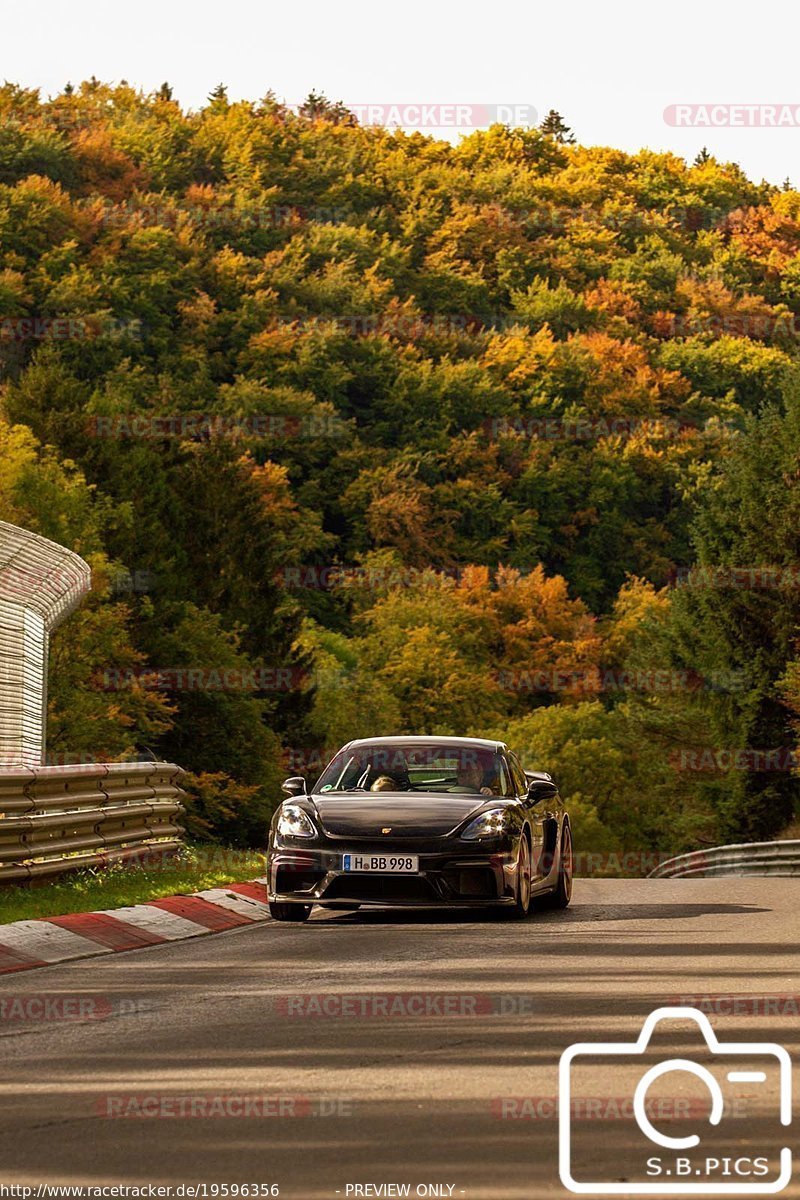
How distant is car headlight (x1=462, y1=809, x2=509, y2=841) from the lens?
15062 millimetres

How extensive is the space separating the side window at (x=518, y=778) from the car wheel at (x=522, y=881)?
0.70 meters

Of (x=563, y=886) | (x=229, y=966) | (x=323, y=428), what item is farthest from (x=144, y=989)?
(x=323, y=428)

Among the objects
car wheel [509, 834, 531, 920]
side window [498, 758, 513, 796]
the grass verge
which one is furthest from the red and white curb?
side window [498, 758, 513, 796]

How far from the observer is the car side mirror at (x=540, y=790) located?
1645 cm

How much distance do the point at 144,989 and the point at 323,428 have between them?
93.3 m

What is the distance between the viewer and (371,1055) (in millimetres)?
8508

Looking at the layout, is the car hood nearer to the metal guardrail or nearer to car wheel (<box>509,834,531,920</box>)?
car wheel (<box>509,834,531,920</box>)

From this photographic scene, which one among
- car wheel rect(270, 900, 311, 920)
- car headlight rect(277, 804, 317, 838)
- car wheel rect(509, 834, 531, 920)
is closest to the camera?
car headlight rect(277, 804, 317, 838)

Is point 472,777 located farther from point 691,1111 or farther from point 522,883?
point 691,1111

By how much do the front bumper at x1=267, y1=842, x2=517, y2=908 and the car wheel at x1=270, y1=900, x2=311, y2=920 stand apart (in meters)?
0.44

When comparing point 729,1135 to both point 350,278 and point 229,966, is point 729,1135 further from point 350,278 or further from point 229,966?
point 350,278

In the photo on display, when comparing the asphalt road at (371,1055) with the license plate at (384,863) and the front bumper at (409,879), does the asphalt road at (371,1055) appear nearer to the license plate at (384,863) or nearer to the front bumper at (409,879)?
the front bumper at (409,879)

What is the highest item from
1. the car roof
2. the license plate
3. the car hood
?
the car roof

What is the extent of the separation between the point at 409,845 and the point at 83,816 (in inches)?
122
